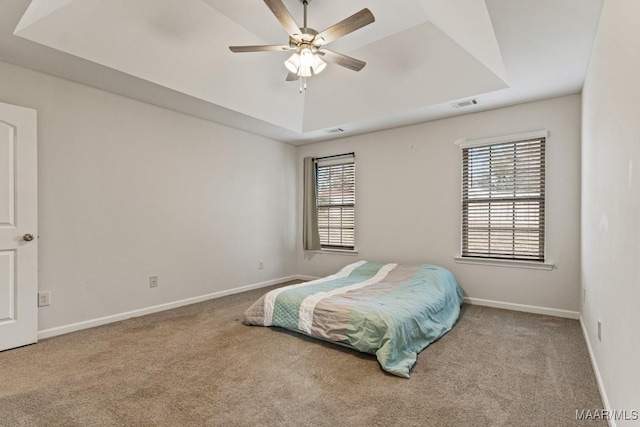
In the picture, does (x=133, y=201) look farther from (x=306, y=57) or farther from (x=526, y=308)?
(x=526, y=308)

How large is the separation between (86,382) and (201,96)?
2754 millimetres

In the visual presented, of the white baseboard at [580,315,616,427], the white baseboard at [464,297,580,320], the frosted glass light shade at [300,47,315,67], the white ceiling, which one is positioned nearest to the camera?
the white baseboard at [580,315,616,427]

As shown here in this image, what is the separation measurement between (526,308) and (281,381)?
118 inches

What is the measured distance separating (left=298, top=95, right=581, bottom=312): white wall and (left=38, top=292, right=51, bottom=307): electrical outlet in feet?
11.4

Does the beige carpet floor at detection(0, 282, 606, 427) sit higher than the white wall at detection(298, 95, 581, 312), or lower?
lower

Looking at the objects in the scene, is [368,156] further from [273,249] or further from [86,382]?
[86,382]

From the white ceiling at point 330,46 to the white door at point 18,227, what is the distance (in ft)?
2.04

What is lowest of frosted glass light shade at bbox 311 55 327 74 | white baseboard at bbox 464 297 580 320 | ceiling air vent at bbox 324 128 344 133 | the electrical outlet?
white baseboard at bbox 464 297 580 320

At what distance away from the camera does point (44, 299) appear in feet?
9.69

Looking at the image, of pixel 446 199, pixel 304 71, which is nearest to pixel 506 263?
pixel 446 199

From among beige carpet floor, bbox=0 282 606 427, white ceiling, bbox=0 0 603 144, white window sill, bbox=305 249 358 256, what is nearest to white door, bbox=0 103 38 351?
beige carpet floor, bbox=0 282 606 427

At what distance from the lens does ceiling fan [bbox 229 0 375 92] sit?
7.46 feet

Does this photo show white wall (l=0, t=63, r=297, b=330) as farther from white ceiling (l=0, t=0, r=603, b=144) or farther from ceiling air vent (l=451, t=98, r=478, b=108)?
ceiling air vent (l=451, t=98, r=478, b=108)

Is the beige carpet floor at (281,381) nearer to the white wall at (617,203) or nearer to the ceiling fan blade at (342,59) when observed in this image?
the white wall at (617,203)
